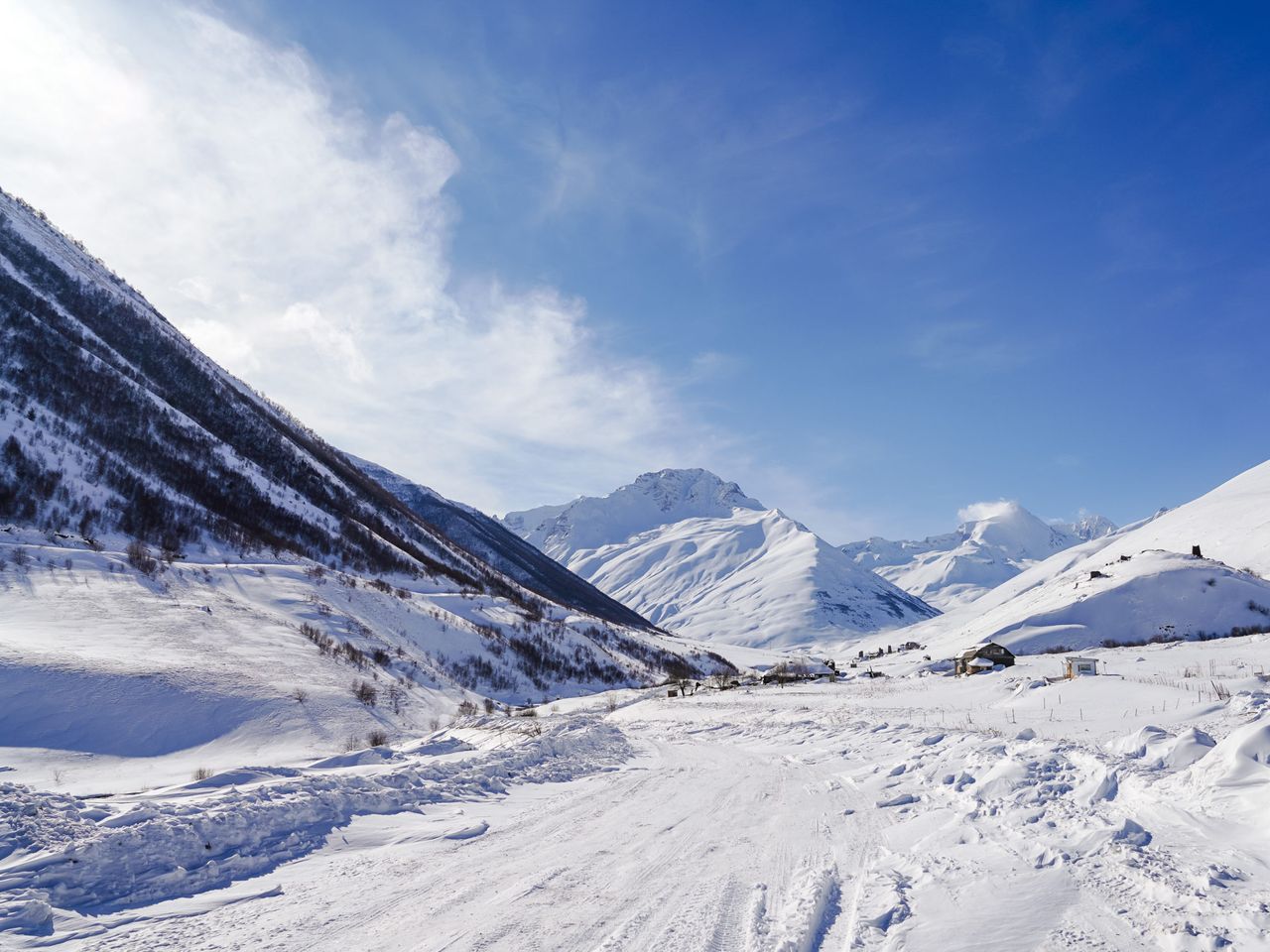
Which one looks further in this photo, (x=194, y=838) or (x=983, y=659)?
(x=983, y=659)

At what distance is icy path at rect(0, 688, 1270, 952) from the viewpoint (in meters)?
5.29

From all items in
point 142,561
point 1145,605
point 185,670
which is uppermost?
point 142,561

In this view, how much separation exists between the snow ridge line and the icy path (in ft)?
0.89

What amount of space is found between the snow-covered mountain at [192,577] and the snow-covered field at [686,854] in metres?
5.85

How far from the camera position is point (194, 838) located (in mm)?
7270

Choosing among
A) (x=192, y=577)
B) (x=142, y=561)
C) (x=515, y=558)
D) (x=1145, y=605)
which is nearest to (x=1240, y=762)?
(x=192, y=577)

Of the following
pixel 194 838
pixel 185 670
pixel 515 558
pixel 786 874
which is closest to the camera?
pixel 786 874

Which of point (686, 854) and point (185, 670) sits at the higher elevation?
point (185, 670)

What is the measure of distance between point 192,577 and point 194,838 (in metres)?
24.2

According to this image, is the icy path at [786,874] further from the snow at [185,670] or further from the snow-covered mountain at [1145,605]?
the snow-covered mountain at [1145,605]

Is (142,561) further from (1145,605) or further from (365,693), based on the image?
(1145,605)

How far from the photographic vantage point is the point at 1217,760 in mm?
7812

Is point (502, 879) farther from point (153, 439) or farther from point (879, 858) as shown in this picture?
point (153, 439)

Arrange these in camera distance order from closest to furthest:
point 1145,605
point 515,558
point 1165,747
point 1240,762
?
point 1240,762
point 1165,747
point 1145,605
point 515,558
